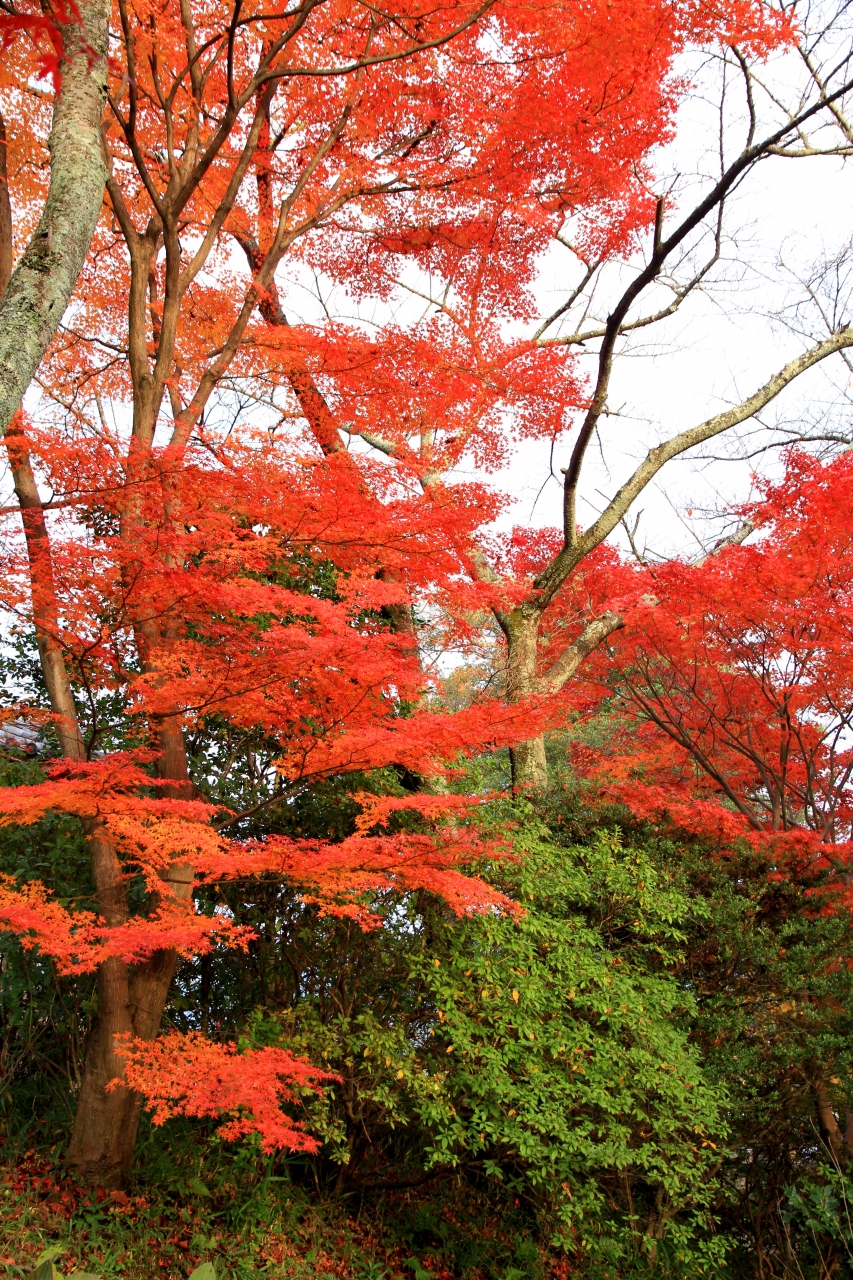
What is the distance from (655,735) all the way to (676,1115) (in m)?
5.23

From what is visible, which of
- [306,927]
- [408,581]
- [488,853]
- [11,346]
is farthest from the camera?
[408,581]

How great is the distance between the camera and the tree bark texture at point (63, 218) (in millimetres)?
3955

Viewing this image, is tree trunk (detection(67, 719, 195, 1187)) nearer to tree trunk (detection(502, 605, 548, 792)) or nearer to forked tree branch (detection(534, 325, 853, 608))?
tree trunk (detection(502, 605, 548, 792))

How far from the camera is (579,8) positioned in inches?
334

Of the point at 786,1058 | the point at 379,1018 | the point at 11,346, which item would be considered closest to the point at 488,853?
the point at 379,1018

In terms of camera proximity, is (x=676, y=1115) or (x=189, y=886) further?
(x=676, y=1115)

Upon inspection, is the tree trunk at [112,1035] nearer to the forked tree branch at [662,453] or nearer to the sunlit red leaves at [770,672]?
the sunlit red leaves at [770,672]

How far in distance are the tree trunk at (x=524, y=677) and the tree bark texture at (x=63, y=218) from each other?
18.9ft

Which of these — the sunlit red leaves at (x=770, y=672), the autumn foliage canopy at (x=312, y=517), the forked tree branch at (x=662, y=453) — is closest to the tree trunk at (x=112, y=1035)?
the autumn foliage canopy at (x=312, y=517)

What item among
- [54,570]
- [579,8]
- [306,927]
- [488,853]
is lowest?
[306,927]

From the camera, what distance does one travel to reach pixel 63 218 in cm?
444

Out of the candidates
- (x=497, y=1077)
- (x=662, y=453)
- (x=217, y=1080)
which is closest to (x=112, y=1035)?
(x=217, y=1080)

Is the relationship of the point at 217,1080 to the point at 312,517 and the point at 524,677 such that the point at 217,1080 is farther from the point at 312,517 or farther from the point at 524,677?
the point at 524,677

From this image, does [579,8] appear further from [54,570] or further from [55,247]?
[54,570]
